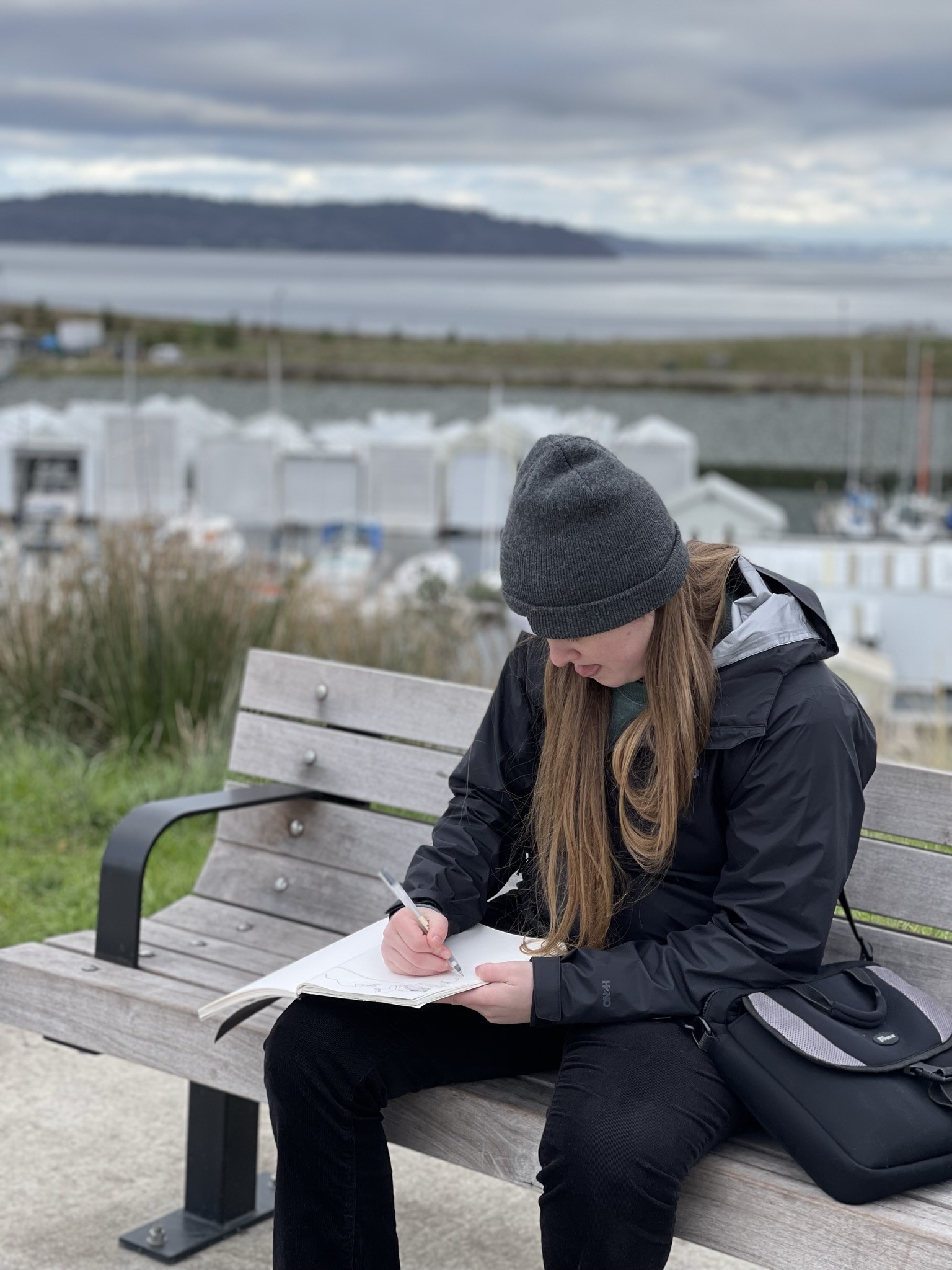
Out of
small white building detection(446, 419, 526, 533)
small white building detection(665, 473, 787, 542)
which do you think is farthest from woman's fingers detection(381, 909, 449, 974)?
small white building detection(446, 419, 526, 533)

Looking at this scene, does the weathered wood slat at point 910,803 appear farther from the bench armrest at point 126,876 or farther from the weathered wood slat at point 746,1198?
the bench armrest at point 126,876

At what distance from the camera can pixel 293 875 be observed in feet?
10.0

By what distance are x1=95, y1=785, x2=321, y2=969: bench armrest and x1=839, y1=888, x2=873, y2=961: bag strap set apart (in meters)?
1.16

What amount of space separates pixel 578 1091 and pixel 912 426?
232 feet

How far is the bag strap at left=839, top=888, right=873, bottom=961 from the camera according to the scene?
227 centimetres

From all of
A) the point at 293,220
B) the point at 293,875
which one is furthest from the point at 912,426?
the point at 293,220

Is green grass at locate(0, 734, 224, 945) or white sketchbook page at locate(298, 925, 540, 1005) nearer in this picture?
white sketchbook page at locate(298, 925, 540, 1005)

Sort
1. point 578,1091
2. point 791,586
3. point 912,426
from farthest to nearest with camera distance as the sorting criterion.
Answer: point 912,426
point 791,586
point 578,1091

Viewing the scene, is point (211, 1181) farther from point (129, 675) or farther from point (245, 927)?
point (129, 675)

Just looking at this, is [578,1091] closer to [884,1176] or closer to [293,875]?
[884,1176]

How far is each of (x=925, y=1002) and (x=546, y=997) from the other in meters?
0.53

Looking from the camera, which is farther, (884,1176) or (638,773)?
(638,773)

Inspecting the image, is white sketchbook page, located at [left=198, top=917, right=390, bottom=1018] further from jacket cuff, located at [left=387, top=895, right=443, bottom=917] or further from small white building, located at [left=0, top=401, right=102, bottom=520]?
small white building, located at [left=0, top=401, right=102, bottom=520]

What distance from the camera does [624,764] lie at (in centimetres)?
219
